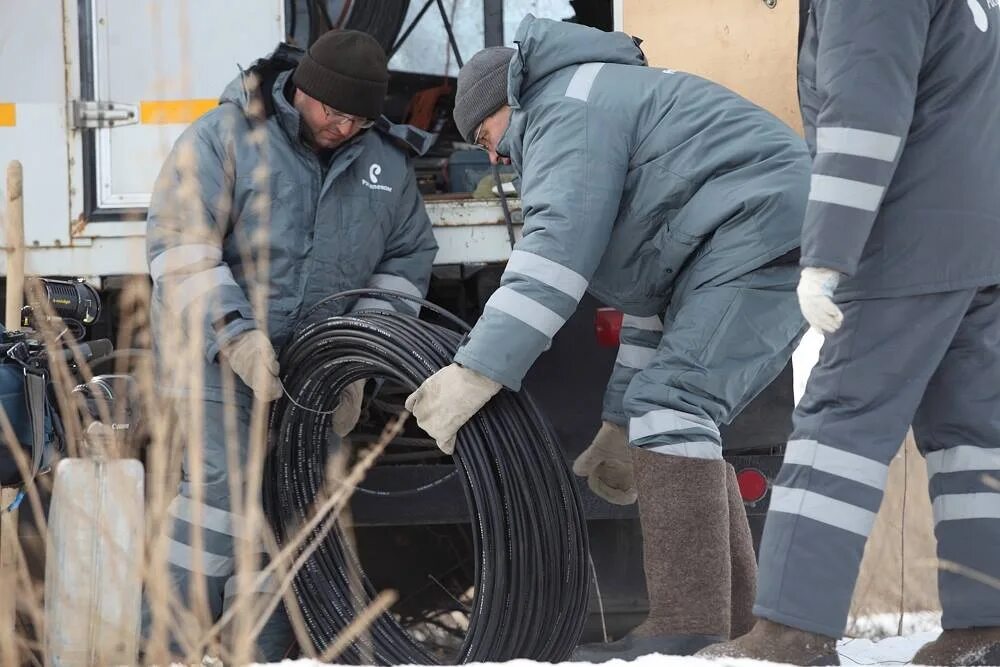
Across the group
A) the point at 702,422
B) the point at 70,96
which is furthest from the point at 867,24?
the point at 70,96

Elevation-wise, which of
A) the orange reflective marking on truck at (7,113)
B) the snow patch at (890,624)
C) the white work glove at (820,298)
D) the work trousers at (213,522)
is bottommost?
the snow patch at (890,624)

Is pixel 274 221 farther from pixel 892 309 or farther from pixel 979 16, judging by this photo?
pixel 979 16

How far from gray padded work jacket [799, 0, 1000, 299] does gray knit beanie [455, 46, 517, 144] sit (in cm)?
83

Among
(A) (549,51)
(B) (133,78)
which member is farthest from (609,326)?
(B) (133,78)

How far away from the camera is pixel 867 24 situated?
7.57 ft

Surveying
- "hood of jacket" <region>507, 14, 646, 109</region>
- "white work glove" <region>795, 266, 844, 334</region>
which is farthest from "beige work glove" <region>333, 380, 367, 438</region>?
"white work glove" <region>795, 266, 844, 334</region>

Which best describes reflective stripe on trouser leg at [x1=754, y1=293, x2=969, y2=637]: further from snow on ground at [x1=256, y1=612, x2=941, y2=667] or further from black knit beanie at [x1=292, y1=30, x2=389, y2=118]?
black knit beanie at [x1=292, y1=30, x2=389, y2=118]

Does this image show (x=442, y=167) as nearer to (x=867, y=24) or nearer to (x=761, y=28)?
(x=761, y=28)

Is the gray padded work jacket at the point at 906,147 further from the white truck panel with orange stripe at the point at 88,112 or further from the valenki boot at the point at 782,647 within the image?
the white truck panel with orange stripe at the point at 88,112

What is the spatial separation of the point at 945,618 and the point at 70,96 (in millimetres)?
2661

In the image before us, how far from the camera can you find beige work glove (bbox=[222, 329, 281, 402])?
10.9ft

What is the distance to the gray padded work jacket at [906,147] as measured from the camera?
7.57 ft

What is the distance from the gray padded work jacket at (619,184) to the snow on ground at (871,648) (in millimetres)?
812

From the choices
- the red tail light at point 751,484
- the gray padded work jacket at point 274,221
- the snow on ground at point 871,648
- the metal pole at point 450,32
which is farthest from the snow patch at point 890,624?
the metal pole at point 450,32
